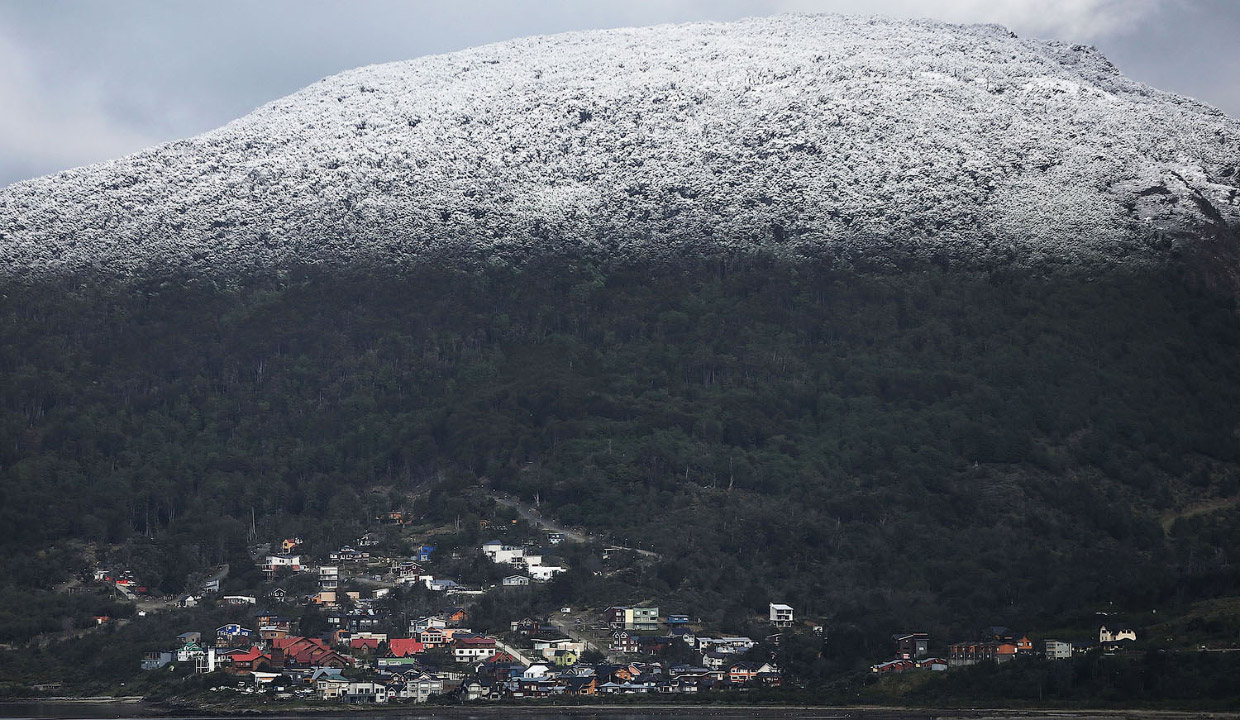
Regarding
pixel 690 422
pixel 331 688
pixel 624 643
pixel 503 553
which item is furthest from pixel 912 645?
pixel 690 422

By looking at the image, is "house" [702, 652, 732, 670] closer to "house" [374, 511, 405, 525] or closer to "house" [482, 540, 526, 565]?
"house" [482, 540, 526, 565]

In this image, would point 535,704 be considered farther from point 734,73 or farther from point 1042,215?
point 734,73

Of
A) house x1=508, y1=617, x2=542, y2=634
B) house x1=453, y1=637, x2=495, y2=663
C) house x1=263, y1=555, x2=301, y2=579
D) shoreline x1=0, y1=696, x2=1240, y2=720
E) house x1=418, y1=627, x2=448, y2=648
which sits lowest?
shoreline x1=0, y1=696, x2=1240, y2=720

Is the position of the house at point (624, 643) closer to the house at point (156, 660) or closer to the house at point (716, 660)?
the house at point (716, 660)

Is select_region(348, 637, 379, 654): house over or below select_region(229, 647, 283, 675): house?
over

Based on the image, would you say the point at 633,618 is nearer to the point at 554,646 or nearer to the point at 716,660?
the point at 554,646

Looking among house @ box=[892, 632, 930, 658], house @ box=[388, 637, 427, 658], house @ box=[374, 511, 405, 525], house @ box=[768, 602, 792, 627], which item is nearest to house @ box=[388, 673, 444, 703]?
house @ box=[388, 637, 427, 658]
